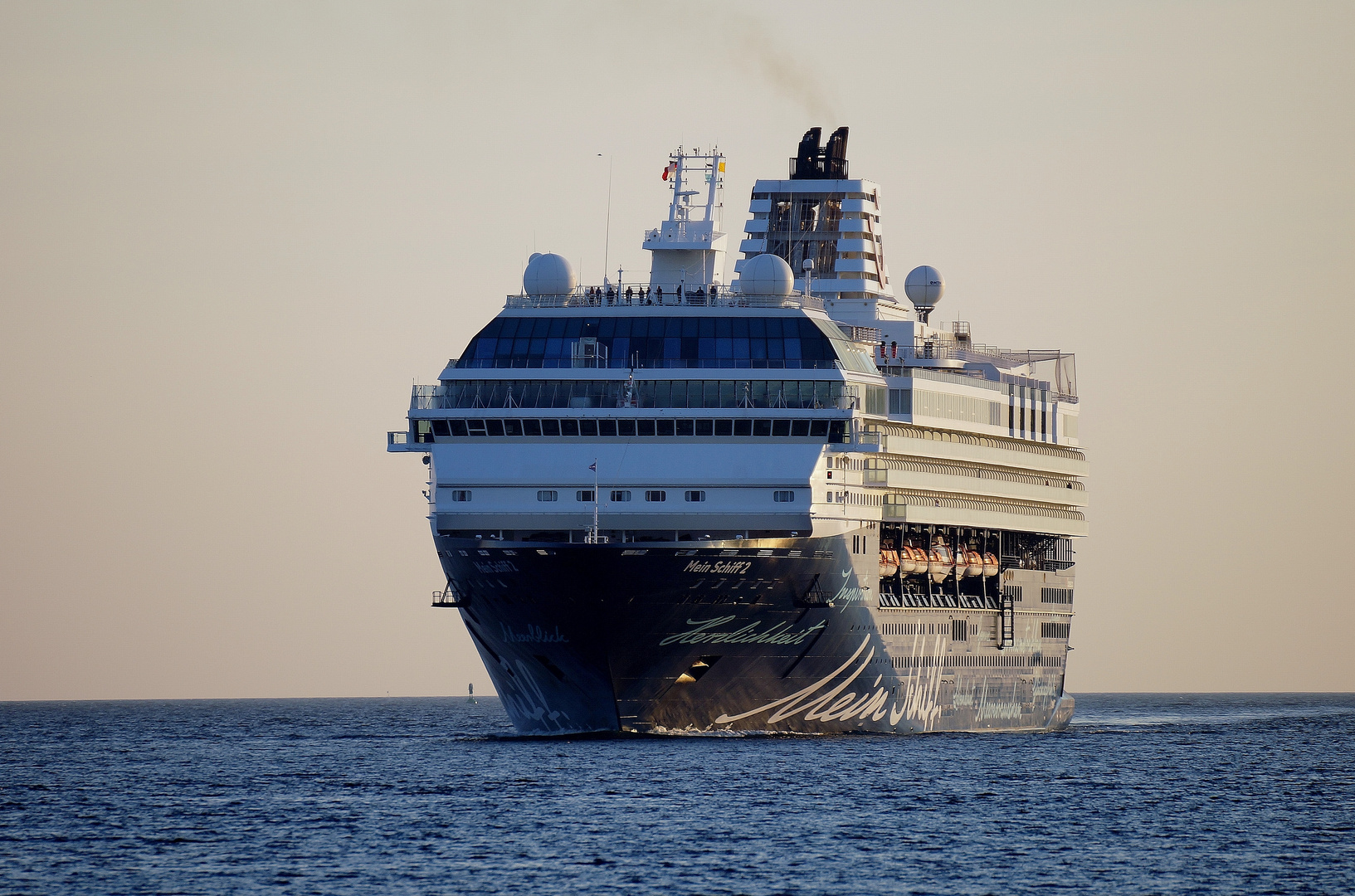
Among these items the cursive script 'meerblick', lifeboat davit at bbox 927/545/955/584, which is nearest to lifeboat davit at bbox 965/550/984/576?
lifeboat davit at bbox 927/545/955/584

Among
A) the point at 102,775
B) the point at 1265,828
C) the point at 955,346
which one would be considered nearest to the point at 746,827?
the point at 1265,828

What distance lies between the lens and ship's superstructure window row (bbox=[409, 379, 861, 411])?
283 ft

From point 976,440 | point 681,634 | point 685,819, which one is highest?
point 976,440

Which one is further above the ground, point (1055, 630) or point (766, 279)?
point (766, 279)

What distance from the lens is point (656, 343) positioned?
8781 cm

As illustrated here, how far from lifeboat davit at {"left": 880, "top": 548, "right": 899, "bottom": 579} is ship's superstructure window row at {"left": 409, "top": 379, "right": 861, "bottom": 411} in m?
9.02

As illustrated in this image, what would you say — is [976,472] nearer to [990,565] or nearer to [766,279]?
[990,565]

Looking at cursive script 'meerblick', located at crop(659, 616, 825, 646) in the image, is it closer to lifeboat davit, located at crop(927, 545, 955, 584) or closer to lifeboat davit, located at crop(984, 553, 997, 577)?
lifeboat davit, located at crop(927, 545, 955, 584)

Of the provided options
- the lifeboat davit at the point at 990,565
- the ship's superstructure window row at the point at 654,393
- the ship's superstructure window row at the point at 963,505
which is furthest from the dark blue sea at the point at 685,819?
the ship's superstructure window row at the point at 654,393

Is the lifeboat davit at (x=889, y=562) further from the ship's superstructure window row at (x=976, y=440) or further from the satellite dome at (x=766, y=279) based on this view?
the satellite dome at (x=766, y=279)

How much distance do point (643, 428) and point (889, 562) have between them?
14696mm

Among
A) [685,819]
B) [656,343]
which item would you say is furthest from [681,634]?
[685,819]

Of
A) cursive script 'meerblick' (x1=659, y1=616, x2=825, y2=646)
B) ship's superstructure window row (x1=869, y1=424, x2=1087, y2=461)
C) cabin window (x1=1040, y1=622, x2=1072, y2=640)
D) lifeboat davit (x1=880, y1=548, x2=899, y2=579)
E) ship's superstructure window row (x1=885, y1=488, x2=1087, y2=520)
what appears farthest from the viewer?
cabin window (x1=1040, y1=622, x2=1072, y2=640)

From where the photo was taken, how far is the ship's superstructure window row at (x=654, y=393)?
86.4 m
